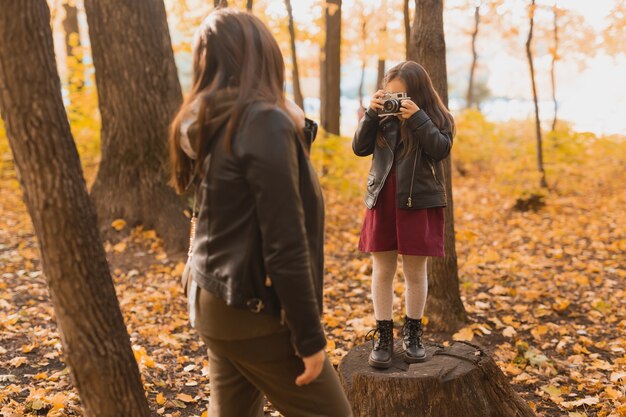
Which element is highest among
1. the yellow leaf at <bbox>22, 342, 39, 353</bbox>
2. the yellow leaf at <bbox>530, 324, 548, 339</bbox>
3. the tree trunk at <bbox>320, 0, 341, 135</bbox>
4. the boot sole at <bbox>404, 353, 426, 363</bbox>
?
the tree trunk at <bbox>320, 0, 341, 135</bbox>

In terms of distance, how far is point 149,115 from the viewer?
690cm

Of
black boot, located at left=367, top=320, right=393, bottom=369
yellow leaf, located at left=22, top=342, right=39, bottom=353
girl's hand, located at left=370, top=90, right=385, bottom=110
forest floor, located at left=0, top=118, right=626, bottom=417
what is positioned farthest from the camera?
yellow leaf, located at left=22, top=342, right=39, bottom=353

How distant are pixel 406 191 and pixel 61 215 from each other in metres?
1.90

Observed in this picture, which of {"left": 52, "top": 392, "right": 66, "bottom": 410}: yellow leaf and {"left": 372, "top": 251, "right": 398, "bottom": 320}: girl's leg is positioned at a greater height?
{"left": 372, "top": 251, "right": 398, "bottom": 320}: girl's leg

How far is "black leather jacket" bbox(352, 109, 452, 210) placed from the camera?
319 centimetres

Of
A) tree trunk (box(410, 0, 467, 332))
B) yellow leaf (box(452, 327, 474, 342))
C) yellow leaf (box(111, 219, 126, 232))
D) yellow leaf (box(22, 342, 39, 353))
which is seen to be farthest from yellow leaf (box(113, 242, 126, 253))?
yellow leaf (box(452, 327, 474, 342))

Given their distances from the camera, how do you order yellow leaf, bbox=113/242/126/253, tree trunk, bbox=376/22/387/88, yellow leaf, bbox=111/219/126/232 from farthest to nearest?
tree trunk, bbox=376/22/387/88 < yellow leaf, bbox=111/219/126/232 < yellow leaf, bbox=113/242/126/253

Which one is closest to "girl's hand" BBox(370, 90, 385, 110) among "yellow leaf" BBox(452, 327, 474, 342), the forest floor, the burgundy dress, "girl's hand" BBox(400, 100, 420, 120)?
"girl's hand" BBox(400, 100, 420, 120)

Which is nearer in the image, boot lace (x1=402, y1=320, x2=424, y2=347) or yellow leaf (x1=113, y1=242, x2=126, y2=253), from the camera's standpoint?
boot lace (x1=402, y1=320, x2=424, y2=347)

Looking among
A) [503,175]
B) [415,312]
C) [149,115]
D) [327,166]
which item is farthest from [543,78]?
[415,312]

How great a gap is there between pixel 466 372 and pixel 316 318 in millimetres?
1819

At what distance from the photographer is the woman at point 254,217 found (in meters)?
1.69

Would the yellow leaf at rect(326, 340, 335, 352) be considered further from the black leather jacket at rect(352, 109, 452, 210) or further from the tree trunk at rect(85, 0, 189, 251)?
the tree trunk at rect(85, 0, 189, 251)

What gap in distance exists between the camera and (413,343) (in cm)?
347
